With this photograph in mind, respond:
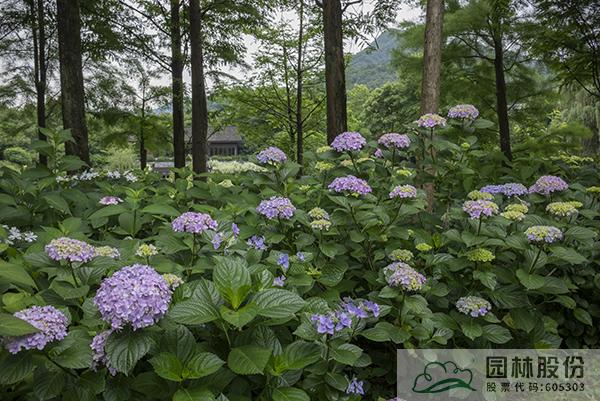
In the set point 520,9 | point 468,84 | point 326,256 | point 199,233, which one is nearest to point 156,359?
point 199,233

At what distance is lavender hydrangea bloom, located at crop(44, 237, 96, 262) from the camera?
160 centimetres

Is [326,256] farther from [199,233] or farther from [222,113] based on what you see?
[222,113]

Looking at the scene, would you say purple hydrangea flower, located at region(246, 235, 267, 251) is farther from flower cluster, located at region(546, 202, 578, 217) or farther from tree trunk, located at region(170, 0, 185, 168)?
tree trunk, located at region(170, 0, 185, 168)

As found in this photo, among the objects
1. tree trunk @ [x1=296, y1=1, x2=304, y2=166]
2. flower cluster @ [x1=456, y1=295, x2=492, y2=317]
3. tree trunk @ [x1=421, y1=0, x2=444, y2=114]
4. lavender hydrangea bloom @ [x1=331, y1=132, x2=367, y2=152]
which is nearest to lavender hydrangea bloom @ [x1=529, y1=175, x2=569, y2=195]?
flower cluster @ [x1=456, y1=295, x2=492, y2=317]

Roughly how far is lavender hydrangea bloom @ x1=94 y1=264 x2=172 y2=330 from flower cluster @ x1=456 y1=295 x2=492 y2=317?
1.50m

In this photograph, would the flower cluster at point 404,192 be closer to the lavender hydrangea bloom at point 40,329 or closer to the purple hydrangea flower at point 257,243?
the purple hydrangea flower at point 257,243

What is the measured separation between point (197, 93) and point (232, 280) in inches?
238

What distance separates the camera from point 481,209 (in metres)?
2.27

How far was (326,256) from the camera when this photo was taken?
2438 mm

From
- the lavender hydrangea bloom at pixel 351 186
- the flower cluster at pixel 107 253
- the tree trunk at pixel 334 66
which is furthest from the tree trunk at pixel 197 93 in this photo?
the flower cluster at pixel 107 253

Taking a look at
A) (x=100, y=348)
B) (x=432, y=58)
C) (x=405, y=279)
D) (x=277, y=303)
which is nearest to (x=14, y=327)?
(x=100, y=348)

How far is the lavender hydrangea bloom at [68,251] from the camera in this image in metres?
1.60

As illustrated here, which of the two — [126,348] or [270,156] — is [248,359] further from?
[270,156]

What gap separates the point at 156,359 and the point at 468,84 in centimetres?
921
